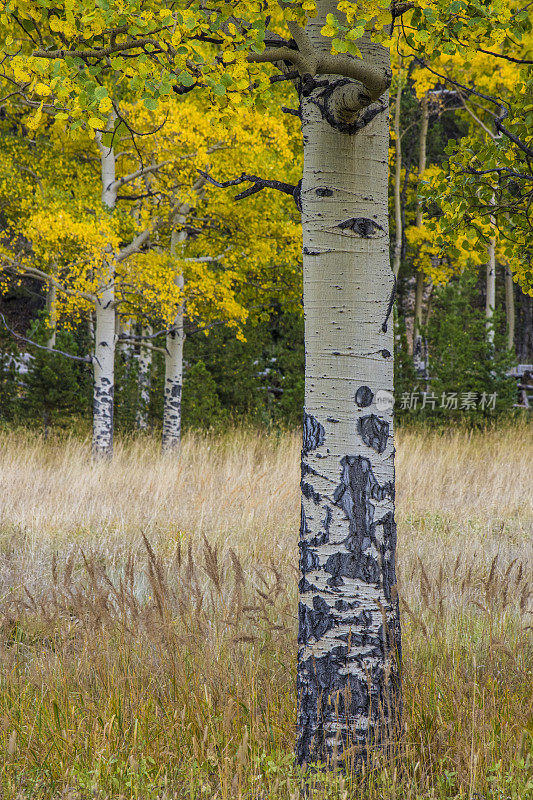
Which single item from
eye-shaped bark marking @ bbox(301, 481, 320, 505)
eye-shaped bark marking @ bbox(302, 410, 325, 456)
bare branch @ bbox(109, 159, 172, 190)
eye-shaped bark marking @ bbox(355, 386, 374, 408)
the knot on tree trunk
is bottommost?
eye-shaped bark marking @ bbox(301, 481, 320, 505)

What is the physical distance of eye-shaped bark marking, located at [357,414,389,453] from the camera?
222 centimetres

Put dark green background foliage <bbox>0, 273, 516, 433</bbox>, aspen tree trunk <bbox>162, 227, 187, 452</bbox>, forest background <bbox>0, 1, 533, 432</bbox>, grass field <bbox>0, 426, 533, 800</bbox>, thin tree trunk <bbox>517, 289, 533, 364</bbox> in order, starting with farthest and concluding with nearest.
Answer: thin tree trunk <bbox>517, 289, 533, 364</bbox> → dark green background foliage <bbox>0, 273, 516, 433</bbox> → aspen tree trunk <bbox>162, 227, 187, 452</bbox> → forest background <bbox>0, 1, 533, 432</bbox> → grass field <bbox>0, 426, 533, 800</bbox>

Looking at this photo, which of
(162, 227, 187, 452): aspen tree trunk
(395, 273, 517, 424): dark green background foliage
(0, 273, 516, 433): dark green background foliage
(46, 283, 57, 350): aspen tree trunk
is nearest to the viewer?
(46, 283, 57, 350): aspen tree trunk

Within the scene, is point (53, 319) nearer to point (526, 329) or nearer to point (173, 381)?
point (173, 381)

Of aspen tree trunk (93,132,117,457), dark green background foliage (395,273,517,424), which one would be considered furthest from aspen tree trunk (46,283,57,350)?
dark green background foliage (395,273,517,424)

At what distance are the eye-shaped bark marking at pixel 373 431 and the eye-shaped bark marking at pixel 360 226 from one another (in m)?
0.63

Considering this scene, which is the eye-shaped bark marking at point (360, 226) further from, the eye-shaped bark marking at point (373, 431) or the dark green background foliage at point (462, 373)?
the dark green background foliage at point (462, 373)

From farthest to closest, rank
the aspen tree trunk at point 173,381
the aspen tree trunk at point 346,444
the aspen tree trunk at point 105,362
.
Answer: the aspen tree trunk at point 173,381 → the aspen tree trunk at point 105,362 → the aspen tree trunk at point 346,444

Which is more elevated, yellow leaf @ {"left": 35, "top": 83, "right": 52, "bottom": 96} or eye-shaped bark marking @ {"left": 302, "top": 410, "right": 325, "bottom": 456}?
yellow leaf @ {"left": 35, "top": 83, "right": 52, "bottom": 96}

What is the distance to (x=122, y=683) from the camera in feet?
Result: 8.47

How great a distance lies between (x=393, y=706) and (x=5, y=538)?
3.90 m

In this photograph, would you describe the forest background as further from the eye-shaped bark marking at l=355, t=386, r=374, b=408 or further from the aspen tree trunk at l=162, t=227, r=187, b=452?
the eye-shaped bark marking at l=355, t=386, r=374, b=408

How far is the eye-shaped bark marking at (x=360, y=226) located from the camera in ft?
7.32

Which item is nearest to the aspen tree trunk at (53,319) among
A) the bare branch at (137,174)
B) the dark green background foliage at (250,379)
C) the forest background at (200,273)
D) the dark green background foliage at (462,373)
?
the forest background at (200,273)
